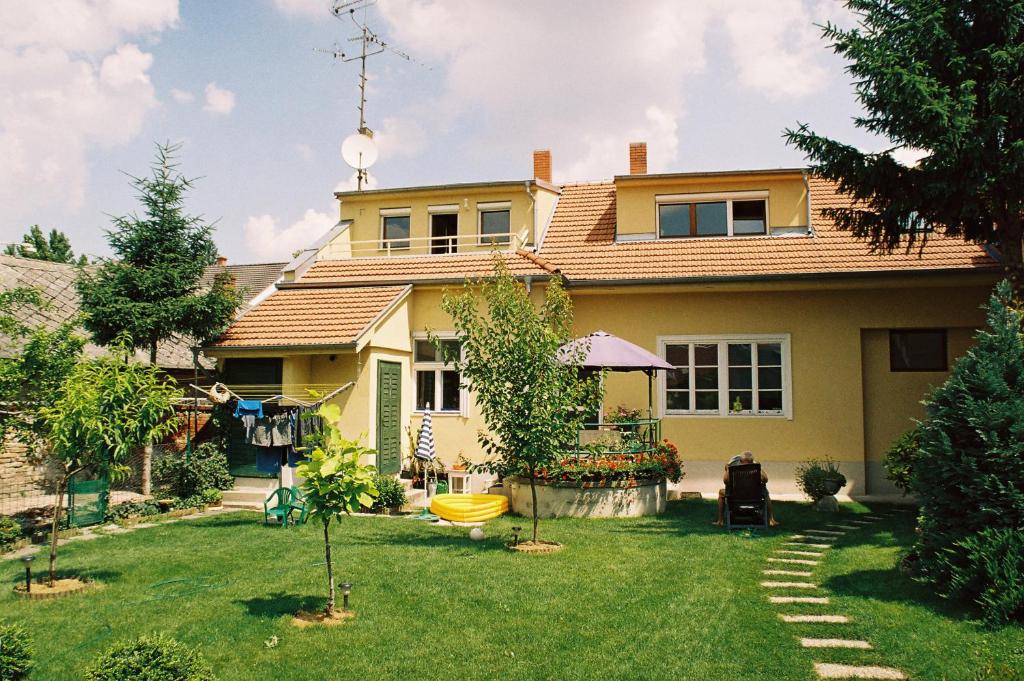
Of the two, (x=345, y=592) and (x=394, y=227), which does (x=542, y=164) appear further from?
(x=345, y=592)

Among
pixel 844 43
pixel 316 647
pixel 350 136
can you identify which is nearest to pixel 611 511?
pixel 316 647

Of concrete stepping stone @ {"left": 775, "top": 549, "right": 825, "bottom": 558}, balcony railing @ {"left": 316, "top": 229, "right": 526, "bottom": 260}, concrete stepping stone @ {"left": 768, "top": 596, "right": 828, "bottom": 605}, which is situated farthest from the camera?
balcony railing @ {"left": 316, "top": 229, "right": 526, "bottom": 260}

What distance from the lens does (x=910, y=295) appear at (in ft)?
50.8

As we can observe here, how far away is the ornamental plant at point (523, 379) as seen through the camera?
1050 cm

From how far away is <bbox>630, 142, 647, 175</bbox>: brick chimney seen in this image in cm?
2109

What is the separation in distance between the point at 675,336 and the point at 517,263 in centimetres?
385

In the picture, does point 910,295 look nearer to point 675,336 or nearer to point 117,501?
point 675,336

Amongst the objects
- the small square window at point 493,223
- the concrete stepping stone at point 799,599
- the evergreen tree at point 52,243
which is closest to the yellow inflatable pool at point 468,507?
the concrete stepping stone at point 799,599

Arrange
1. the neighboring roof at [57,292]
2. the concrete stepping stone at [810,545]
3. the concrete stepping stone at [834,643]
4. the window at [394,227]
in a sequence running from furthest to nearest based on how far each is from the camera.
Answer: the window at [394,227] → the neighboring roof at [57,292] → the concrete stepping stone at [810,545] → the concrete stepping stone at [834,643]

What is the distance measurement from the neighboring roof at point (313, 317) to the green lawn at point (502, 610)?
4.52m

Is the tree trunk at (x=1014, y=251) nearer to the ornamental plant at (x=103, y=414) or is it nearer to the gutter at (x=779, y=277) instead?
the gutter at (x=779, y=277)

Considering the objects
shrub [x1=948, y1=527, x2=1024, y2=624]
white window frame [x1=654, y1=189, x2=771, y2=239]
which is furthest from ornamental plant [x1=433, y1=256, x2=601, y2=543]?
white window frame [x1=654, y1=189, x2=771, y2=239]

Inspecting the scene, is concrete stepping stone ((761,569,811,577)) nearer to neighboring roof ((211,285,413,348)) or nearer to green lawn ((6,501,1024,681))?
green lawn ((6,501,1024,681))

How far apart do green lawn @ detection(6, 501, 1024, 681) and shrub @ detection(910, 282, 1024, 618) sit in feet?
1.63
